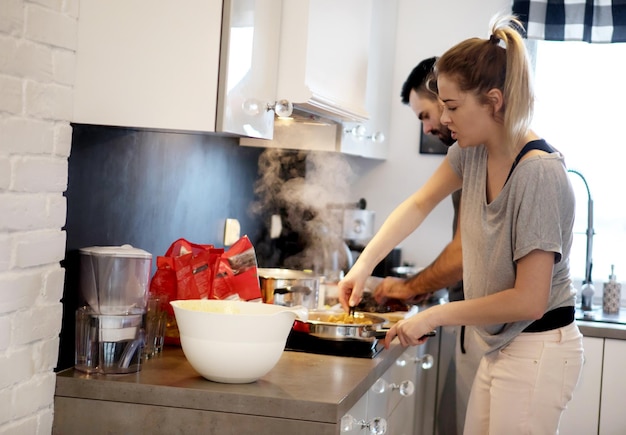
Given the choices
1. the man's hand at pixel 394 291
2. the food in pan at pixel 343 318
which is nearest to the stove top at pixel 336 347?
the food in pan at pixel 343 318

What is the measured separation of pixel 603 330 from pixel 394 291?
873 millimetres

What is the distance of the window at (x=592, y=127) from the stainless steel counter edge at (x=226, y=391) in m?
2.24

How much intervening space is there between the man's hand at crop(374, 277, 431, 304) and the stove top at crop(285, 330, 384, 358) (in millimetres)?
655

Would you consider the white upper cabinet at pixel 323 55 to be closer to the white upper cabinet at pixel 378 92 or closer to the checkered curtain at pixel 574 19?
the white upper cabinet at pixel 378 92

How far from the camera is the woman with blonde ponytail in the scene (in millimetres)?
1852

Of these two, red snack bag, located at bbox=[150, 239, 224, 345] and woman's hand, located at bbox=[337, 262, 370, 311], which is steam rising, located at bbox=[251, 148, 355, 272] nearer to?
woman's hand, located at bbox=[337, 262, 370, 311]

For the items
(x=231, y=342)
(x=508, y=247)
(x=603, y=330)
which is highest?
(x=508, y=247)

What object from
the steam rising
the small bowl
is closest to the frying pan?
the small bowl

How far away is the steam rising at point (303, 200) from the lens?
11.0 ft

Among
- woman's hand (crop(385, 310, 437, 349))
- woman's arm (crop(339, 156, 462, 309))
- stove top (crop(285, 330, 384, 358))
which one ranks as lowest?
stove top (crop(285, 330, 384, 358))

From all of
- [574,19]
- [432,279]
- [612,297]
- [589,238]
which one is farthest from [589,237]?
[432,279]

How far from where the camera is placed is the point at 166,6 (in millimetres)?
1729

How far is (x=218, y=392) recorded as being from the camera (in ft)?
5.33

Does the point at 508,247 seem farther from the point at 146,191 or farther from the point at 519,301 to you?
the point at 146,191
